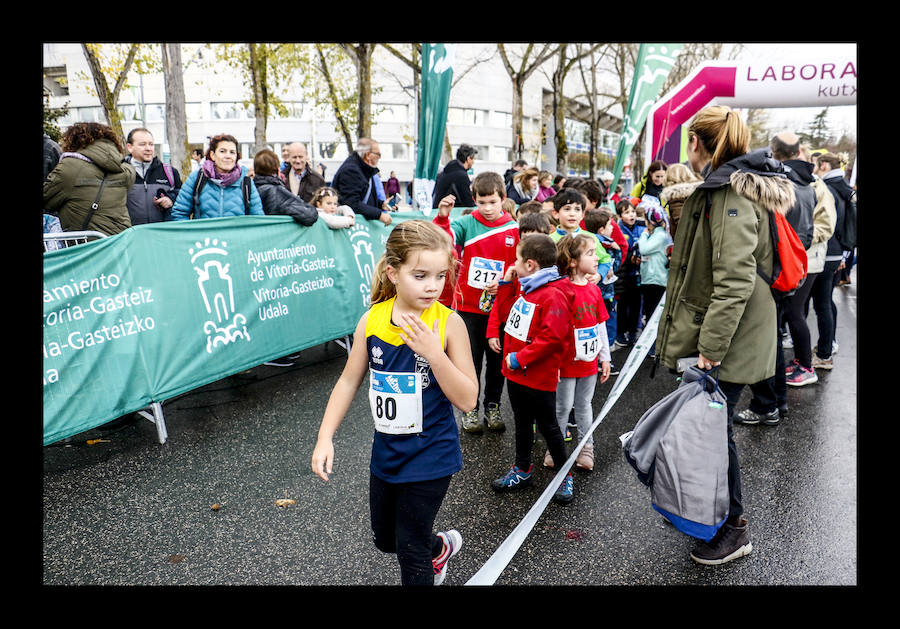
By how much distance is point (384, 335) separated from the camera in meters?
2.28

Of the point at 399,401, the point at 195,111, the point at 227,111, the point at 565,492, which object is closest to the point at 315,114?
the point at 227,111

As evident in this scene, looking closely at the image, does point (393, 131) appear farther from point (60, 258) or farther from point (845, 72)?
point (60, 258)

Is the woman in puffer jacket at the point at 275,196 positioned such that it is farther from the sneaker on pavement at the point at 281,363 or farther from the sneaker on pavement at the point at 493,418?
the sneaker on pavement at the point at 493,418

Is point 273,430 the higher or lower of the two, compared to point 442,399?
lower

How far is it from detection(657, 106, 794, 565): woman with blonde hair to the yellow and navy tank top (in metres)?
1.40

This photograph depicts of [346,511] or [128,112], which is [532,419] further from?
[128,112]

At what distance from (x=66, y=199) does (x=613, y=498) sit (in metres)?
4.82

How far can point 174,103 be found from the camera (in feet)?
45.9

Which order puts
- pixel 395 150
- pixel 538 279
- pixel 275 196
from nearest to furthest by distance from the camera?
pixel 538 279
pixel 275 196
pixel 395 150

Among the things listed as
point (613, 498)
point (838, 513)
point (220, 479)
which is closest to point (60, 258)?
point (220, 479)

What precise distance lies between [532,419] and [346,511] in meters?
1.22

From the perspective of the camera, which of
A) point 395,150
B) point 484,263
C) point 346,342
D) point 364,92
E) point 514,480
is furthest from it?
point 395,150

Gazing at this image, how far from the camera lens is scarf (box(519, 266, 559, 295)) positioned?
360 centimetres
